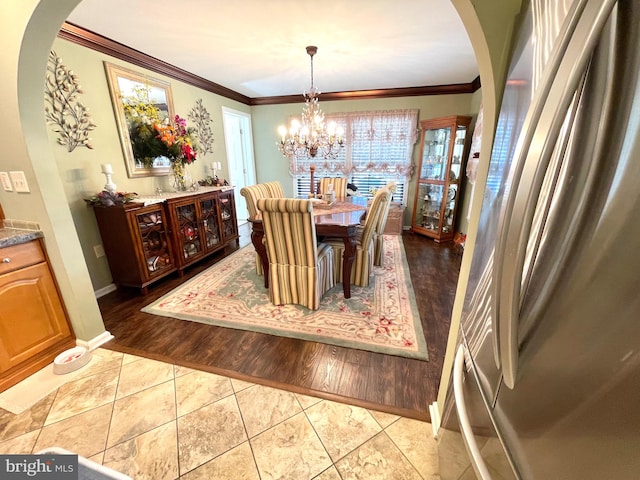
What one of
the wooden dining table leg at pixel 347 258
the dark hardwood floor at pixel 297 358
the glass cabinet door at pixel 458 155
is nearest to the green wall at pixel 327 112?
the glass cabinet door at pixel 458 155

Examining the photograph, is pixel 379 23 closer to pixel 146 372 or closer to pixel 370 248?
pixel 370 248

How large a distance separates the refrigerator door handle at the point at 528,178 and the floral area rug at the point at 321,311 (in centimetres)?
143

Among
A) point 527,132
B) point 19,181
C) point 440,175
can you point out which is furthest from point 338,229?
point 440,175

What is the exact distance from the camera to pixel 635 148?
0.33 metres

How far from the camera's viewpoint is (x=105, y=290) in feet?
8.70

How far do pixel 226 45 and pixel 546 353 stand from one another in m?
3.30

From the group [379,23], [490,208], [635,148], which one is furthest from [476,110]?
[635,148]

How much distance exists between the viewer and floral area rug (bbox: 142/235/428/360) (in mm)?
1955

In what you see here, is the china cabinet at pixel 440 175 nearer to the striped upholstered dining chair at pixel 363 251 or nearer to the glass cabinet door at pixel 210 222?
the striped upholstered dining chair at pixel 363 251

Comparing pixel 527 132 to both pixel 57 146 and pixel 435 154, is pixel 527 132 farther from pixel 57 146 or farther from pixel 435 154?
pixel 435 154

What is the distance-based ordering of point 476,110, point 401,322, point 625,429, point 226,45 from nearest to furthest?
point 625,429, point 401,322, point 226,45, point 476,110

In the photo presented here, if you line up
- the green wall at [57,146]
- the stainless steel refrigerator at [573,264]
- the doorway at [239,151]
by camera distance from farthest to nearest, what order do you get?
the doorway at [239,151], the green wall at [57,146], the stainless steel refrigerator at [573,264]

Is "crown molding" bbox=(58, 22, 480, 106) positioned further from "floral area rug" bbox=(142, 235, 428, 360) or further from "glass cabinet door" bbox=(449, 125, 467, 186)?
"floral area rug" bbox=(142, 235, 428, 360)

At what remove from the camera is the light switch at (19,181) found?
154cm
